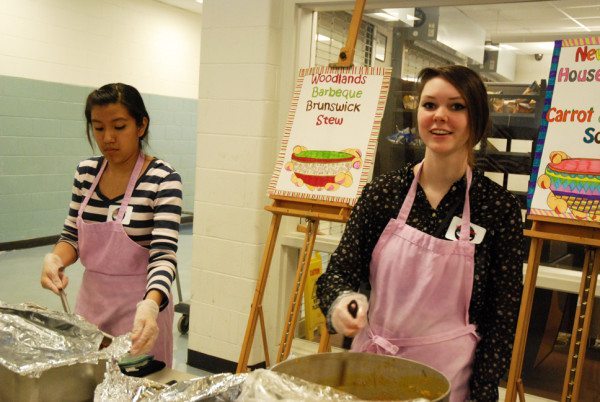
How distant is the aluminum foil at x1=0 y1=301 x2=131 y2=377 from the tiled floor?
2.16 metres

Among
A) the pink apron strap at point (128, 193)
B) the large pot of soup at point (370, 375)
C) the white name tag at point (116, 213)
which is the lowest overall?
A: the large pot of soup at point (370, 375)

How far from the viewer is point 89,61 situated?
6.28m

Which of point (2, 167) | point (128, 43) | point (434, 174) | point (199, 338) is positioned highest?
point (128, 43)

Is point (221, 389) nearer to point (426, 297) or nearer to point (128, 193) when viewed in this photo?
point (426, 297)

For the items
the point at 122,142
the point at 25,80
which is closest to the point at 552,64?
the point at 122,142

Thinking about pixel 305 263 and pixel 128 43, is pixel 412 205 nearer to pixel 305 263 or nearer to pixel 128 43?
pixel 305 263

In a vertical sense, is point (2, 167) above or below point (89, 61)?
below

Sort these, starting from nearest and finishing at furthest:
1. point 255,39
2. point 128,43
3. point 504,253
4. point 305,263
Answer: point 504,253 < point 305,263 < point 255,39 < point 128,43

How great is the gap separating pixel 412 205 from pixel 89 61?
557cm

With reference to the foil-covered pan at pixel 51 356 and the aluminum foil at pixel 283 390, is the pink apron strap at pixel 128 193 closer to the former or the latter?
the foil-covered pan at pixel 51 356

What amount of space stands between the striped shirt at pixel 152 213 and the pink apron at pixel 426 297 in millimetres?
568

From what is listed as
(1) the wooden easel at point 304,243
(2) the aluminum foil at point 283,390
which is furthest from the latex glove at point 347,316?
(1) the wooden easel at point 304,243

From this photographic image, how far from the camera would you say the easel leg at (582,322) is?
1.84 metres

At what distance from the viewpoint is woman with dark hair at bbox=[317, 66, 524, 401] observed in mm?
1436
